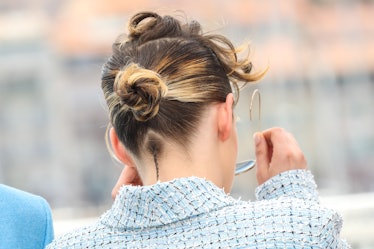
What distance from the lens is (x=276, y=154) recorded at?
3.91 feet

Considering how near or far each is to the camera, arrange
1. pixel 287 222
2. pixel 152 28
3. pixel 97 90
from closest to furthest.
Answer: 1. pixel 287 222
2. pixel 152 28
3. pixel 97 90

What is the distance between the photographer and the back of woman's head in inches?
43.3

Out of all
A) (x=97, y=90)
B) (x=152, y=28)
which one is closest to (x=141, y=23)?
(x=152, y=28)

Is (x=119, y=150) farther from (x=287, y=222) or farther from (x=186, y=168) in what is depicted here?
(x=287, y=222)

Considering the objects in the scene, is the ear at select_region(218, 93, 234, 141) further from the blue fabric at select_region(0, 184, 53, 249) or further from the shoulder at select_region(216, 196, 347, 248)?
the blue fabric at select_region(0, 184, 53, 249)

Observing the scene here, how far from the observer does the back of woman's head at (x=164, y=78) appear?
1.10 metres

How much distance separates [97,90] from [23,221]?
53.1ft

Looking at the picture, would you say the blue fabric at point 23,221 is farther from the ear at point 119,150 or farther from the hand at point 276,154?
the hand at point 276,154

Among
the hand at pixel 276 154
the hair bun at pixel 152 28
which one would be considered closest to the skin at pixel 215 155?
the hand at pixel 276 154

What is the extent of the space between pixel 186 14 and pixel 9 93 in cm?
1946

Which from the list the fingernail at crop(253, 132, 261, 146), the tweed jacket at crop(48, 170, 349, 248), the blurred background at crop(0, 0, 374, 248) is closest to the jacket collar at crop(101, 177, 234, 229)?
the tweed jacket at crop(48, 170, 349, 248)

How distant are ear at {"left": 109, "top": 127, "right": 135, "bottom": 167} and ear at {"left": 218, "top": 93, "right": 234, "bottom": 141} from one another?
12 centimetres

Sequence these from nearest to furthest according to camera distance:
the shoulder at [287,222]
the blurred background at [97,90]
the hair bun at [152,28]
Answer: the shoulder at [287,222] < the hair bun at [152,28] < the blurred background at [97,90]

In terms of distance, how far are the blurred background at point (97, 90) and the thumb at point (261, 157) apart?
15253mm
